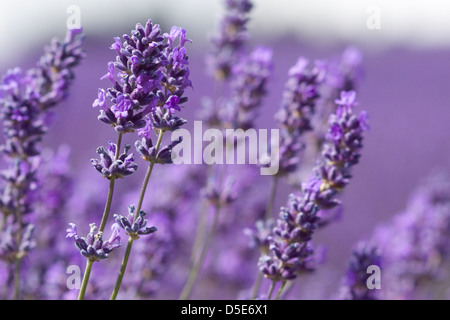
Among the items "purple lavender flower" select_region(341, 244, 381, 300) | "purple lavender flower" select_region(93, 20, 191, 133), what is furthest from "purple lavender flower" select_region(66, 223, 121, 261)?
"purple lavender flower" select_region(341, 244, 381, 300)

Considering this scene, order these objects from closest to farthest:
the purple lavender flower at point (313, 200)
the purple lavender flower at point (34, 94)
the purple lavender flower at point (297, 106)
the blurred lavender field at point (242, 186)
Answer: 1. the purple lavender flower at point (313, 200)
2. the purple lavender flower at point (34, 94)
3. the purple lavender flower at point (297, 106)
4. the blurred lavender field at point (242, 186)

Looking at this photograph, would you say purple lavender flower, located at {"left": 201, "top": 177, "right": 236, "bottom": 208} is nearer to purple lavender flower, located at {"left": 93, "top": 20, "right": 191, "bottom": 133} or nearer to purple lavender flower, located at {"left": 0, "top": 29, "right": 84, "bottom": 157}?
purple lavender flower, located at {"left": 0, "top": 29, "right": 84, "bottom": 157}

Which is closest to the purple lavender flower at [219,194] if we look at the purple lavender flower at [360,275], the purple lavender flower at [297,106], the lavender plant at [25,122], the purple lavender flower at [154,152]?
the purple lavender flower at [297,106]

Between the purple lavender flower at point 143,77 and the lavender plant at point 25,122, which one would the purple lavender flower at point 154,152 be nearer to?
the purple lavender flower at point 143,77

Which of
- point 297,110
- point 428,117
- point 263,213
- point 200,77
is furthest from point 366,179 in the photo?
point 297,110
